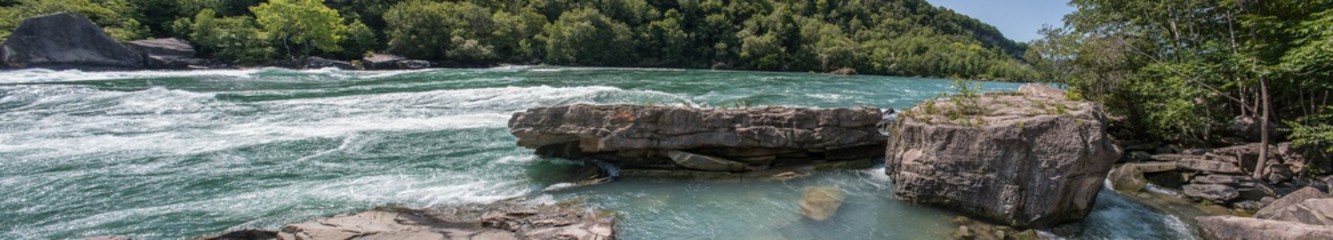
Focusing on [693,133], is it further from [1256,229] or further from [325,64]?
[325,64]

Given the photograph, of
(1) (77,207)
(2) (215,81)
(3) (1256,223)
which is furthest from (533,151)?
(2) (215,81)

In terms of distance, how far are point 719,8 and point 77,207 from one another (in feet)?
330

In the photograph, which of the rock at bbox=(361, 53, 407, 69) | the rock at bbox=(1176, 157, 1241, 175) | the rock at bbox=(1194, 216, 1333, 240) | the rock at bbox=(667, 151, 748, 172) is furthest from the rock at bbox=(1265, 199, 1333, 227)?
the rock at bbox=(361, 53, 407, 69)

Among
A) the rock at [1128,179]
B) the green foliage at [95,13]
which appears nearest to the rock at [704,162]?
the rock at [1128,179]

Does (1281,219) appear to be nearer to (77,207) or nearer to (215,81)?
(77,207)

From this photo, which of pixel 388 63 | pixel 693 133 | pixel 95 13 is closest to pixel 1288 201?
pixel 693 133

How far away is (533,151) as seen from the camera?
13609 millimetres

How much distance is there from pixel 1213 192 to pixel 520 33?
68546mm

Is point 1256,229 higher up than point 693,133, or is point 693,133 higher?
point 693,133

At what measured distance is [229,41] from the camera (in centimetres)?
4616

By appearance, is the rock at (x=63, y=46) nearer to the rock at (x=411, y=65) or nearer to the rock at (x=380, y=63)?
the rock at (x=380, y=63)

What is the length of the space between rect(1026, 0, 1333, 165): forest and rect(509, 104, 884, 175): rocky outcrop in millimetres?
7364

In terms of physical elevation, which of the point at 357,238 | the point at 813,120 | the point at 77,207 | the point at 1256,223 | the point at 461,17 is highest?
the point at 461,17

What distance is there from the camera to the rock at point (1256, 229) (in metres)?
6.91
